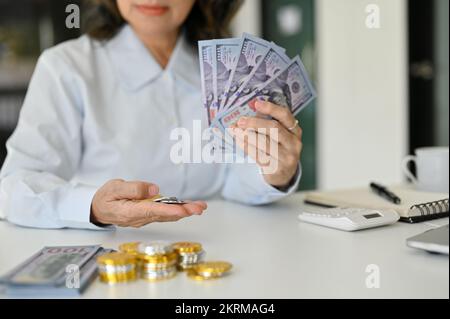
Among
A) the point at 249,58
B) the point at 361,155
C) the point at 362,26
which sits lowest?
the point at 361,155

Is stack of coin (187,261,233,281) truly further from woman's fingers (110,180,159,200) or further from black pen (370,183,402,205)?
black pen (370,183,402,205)

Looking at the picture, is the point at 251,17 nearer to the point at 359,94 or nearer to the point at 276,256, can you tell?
the point at 359,94

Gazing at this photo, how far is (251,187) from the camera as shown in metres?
1.18

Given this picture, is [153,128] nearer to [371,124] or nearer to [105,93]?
[105,93]

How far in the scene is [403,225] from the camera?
94cm

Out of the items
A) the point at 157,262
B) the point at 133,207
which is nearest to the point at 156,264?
the point at 157,262

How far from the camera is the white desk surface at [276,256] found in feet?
2.05

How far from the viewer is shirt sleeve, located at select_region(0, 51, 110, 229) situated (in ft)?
3.17

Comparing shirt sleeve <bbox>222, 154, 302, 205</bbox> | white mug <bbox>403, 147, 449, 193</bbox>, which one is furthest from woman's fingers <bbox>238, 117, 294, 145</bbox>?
white mug <bbox>403, 147, 449, 193</bbox>

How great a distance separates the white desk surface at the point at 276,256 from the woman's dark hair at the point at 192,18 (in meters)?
0.46

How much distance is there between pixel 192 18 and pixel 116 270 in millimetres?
817

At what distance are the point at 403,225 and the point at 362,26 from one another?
103 inches

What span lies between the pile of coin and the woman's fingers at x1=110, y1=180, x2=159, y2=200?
0.45ft
